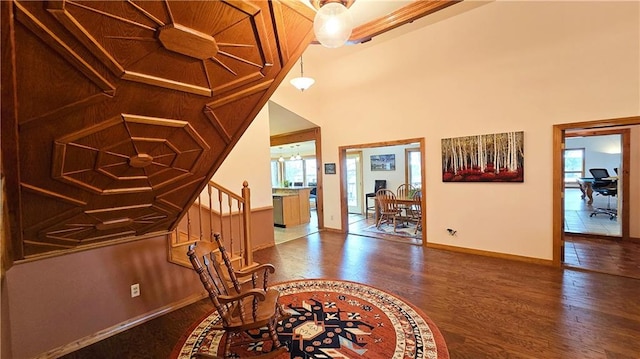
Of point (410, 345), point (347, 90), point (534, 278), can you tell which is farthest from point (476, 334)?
point (347, 90)

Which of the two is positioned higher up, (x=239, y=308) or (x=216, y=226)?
(x=216, y=226)

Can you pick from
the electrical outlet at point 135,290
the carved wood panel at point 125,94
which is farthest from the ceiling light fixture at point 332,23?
the electrical outlet at point 135,290

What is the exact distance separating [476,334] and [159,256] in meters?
2.99

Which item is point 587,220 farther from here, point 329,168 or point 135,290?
point 135,290

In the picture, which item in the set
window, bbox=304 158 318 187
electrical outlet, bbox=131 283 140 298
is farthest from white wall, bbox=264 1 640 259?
window, bbox=304 158 318 187

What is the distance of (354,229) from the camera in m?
6.23

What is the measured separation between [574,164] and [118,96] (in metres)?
13.5

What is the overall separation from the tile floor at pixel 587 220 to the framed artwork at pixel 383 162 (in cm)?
418

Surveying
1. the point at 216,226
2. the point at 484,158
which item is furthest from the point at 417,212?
the point at 216,226

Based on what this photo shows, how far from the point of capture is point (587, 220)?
5883 millimetres

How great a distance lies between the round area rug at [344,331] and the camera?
201 cm

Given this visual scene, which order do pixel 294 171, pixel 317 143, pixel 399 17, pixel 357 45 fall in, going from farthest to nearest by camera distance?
pixel 294 171, pixel 317 143, pixel 357 45, pixel 399 17

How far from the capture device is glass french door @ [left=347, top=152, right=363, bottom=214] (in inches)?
346

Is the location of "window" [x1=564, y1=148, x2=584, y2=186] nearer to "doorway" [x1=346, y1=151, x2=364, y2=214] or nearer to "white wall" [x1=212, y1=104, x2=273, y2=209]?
"doorway" [x1=346, y1=151, x2=364, y2=214]
